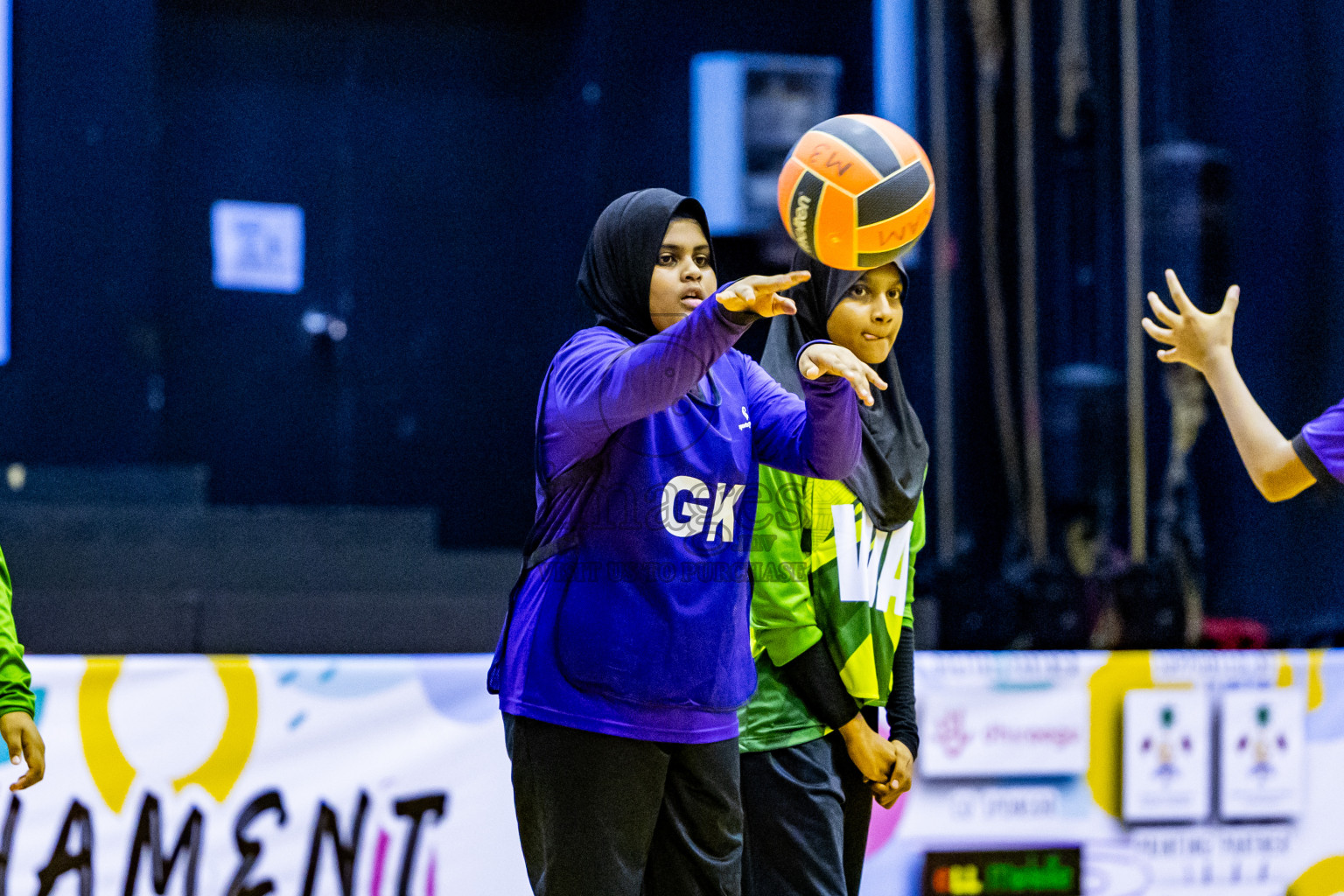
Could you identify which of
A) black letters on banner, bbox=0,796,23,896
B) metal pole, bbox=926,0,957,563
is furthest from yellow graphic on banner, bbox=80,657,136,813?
metal pole, bbox=926,0,957,563

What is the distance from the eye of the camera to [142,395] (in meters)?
4.32

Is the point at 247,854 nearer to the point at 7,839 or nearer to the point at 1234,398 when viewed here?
the point at 7,839

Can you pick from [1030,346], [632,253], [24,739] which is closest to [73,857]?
[24,739]

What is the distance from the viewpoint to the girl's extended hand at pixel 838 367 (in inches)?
62.6

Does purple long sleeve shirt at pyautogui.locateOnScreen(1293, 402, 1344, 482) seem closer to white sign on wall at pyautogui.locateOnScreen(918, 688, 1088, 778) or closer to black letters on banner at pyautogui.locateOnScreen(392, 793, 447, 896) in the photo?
white sign on wall at pyautogui.locateOnScreen(918, 688, 1088, 778)

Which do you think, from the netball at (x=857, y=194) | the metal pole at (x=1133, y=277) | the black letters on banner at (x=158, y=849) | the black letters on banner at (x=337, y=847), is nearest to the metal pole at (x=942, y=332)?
the metal pole at (x=1133, y=277)

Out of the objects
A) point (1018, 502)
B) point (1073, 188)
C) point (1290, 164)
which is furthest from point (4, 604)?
point (1290, 164)

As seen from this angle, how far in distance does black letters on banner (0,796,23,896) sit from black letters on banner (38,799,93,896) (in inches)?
2.6

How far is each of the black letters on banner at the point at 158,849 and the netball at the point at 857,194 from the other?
176cm

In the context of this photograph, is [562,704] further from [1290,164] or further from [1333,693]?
[1290,164]

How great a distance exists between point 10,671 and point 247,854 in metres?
0.91

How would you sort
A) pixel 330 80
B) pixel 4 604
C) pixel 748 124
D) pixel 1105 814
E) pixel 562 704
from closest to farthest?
1. pixel 562 704
2. pixel 4 604
3. pixel 1105 814
4. pixel 748 124
5. pixel 330 80

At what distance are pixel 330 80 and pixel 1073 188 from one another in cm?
260

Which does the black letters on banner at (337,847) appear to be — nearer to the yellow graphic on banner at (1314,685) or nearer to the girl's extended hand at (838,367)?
the girl's extended hand at (838,367)
